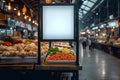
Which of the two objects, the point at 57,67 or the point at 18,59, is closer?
the point at 57,67

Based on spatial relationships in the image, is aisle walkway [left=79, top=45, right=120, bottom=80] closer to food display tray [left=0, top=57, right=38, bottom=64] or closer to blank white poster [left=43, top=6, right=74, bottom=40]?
food display tray [left=0, top=57, right=38, bottom=64]

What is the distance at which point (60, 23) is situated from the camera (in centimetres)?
597

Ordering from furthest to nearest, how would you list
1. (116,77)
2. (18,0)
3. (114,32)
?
(114,32) < (18,0) < (116,77)

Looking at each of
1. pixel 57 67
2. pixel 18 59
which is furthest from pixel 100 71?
pixel 57 67

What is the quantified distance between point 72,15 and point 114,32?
28.1 m

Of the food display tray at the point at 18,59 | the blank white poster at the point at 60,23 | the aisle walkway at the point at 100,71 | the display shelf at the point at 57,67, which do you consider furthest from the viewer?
the aisle walkway at the point at 100,71

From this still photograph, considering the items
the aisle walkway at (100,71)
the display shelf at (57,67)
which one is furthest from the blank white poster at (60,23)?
the aisle walkway at (100,71)

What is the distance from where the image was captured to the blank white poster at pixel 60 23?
5.98 m

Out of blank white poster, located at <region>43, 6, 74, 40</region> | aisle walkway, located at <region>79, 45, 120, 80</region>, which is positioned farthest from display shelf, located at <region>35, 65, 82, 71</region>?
aisle walkway, located at <region>79, 45, 120, 80</region>

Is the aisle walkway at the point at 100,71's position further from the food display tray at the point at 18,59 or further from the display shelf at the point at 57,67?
the display shelf at the point at 57,67

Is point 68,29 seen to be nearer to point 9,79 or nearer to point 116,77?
point 9,79

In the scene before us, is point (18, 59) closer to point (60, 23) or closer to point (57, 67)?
point (57, 67)

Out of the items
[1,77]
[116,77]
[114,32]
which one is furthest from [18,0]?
[114,32]

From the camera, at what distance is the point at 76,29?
5.98 meters
